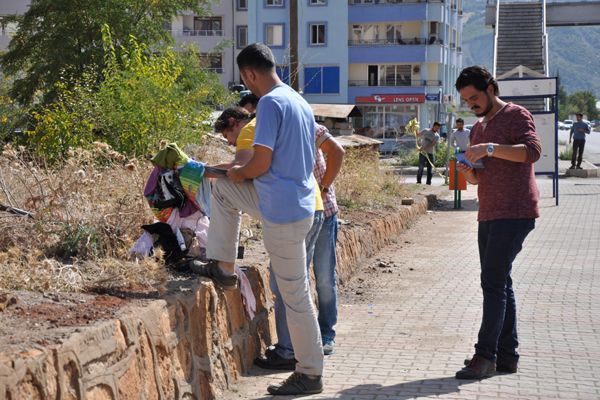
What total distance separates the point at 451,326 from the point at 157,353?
3.40 meters

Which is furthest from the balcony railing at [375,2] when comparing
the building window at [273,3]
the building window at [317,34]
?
the building window at [273,3]

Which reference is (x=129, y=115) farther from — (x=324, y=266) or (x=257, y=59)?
(x=257, y=59)

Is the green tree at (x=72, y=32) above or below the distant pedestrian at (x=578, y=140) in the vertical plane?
above

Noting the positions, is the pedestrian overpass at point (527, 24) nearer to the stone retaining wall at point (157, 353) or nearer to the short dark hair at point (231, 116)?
the short dark hair at point (231, 116)

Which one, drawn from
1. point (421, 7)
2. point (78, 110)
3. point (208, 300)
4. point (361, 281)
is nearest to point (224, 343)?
point (208, 300)

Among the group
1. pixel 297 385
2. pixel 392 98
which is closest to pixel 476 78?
pixel 297 385

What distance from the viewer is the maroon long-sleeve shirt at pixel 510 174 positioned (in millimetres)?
6398

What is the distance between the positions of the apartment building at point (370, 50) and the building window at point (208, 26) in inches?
264

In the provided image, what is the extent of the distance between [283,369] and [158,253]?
3.60 feet

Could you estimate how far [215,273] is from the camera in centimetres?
630

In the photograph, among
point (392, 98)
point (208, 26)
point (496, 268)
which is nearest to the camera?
point (496, 268)

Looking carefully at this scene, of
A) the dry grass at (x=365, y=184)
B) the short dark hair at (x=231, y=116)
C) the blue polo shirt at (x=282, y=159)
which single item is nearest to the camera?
the blue polo shirt at (x=282, y=159)

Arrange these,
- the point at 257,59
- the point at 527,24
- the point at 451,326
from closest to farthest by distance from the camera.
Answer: the point at 257,59, the point at 451,326, the point at 527,24

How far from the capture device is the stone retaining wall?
4.25 metres
